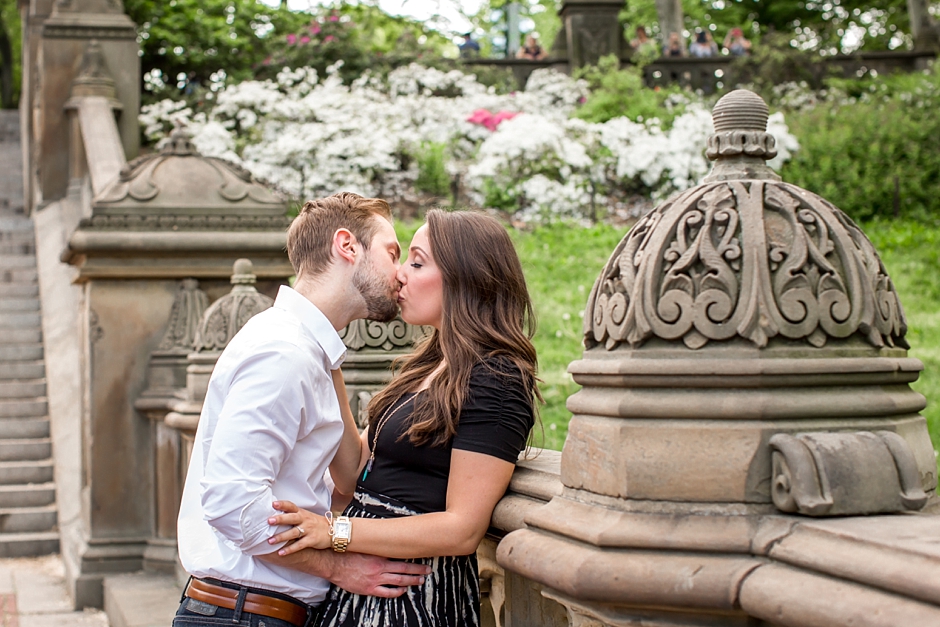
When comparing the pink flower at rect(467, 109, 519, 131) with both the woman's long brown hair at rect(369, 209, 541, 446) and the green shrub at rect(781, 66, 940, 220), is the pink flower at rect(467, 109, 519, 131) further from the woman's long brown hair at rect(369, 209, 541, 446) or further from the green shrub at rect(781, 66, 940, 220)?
the woman's long brown hair at rect(369, 209, 541, 446)

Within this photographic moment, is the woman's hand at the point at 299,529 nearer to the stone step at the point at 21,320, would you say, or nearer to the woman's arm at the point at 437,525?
the woman's arm at the point at 437,525

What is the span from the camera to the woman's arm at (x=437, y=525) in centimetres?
246

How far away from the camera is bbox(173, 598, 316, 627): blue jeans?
8.60 feet

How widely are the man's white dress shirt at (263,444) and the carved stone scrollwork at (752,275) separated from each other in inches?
32.9

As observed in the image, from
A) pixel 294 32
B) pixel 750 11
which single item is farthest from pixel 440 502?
pixel 750 11

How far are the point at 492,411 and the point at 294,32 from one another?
58.1 ft

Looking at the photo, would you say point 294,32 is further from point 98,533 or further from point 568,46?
point 98,533

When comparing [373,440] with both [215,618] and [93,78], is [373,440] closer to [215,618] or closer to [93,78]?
[215,618]

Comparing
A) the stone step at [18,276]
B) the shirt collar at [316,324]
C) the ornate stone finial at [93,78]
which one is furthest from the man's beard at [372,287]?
the ornate stone finial at [93,78]

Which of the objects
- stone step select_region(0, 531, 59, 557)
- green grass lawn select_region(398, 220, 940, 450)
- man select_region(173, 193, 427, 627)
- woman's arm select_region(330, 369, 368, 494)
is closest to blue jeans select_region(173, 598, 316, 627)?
man select_region(173, 193, 427, 627)

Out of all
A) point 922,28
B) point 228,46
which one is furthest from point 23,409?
point 922,28

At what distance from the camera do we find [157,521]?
20.5ft

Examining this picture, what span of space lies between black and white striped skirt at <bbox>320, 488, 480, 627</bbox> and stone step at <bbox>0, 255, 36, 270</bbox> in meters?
10.6

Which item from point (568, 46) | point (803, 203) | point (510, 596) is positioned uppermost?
point (568, 46)
